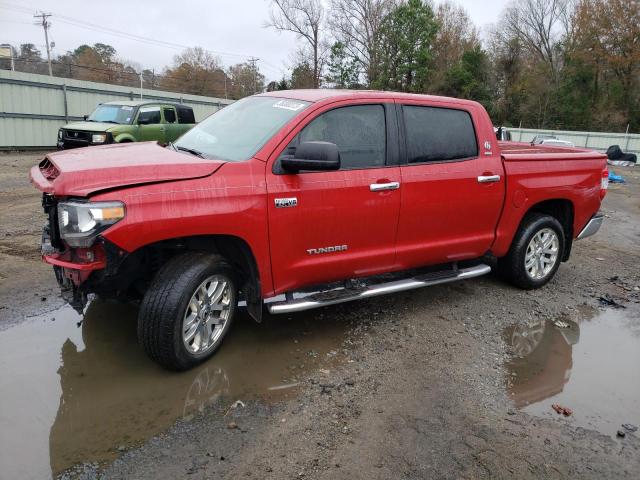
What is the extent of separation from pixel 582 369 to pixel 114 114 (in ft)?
41.1

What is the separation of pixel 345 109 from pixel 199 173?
1.39m

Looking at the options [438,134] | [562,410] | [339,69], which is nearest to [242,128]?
[438,134]

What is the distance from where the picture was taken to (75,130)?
12.9m

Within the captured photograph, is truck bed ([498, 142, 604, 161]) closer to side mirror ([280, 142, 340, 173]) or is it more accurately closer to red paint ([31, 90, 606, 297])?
red paint ([31, 90, 606, 297])

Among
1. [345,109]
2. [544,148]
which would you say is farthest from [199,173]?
[544,148]

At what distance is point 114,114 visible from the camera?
1335 cm

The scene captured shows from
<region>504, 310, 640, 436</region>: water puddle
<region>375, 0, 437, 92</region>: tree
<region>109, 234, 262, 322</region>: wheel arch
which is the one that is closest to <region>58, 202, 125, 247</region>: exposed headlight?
<region>109, 234, 262, 322</region>: wheel arch

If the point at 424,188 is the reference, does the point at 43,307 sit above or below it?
below

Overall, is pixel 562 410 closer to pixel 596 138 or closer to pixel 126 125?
pixel 126 125

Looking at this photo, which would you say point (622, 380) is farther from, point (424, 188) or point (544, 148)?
point (544, 148)

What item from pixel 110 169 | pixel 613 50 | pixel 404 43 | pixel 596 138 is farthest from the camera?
pixel 613 50

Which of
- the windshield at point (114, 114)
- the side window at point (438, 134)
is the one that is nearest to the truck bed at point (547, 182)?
the side window at point (438, 134)

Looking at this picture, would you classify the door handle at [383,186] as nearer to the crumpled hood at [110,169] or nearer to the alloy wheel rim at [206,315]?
the crumpled hood at [110,169]

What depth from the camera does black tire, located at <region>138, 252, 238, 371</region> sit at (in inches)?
133
